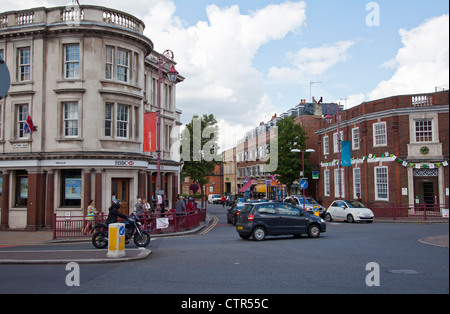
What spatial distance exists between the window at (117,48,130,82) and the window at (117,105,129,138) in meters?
1.76

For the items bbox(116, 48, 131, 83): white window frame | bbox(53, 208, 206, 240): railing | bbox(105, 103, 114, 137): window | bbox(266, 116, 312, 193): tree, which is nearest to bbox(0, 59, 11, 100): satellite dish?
bbox(53, 208, 206, 240): railing

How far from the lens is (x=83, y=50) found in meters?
23.4

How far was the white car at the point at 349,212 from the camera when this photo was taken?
2614 centimetres

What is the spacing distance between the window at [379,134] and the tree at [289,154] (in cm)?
1196

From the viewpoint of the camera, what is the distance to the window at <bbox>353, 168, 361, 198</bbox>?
35147 mm

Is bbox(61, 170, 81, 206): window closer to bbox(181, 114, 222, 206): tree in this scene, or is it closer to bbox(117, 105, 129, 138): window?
bbox(117, 105, 129, 138): window

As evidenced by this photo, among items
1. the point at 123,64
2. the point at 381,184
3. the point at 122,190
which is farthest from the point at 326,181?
the point at 123,64

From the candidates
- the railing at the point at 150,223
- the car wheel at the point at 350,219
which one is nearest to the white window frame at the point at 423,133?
the car wheel at the point at 350,219

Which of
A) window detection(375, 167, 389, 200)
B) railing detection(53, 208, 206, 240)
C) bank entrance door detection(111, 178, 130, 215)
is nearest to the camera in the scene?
railing detection(53, 208, 206, 240)

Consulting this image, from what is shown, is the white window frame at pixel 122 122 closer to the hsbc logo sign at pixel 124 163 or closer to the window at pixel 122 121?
the window at pixel 122 121

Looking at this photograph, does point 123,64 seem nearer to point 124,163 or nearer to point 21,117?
point 124,163

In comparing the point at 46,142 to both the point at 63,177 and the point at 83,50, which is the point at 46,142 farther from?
the point at 83,50

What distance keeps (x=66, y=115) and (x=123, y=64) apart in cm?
459

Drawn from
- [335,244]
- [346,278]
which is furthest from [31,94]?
[346,278]
